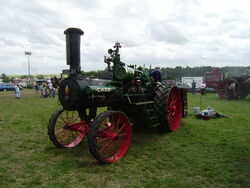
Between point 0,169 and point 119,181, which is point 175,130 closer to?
point 119,181

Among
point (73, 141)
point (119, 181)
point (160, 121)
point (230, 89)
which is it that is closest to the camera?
point (119, 181)

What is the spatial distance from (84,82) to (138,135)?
7.25ft

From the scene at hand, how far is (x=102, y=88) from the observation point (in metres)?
3.86

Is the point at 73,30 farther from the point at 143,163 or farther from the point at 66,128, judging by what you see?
the point at 143,163

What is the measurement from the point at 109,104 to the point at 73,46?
4.45ft

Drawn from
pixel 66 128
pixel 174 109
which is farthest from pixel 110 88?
pixel 174 109

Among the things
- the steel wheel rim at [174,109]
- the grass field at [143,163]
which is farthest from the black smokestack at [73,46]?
the steel wheel rim at [174,109]

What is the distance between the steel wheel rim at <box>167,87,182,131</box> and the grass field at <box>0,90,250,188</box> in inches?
16.4

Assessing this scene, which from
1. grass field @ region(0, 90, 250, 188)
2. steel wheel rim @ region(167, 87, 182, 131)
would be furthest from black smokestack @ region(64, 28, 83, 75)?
steel wheel rim @ region(167, 87, 182, 131)

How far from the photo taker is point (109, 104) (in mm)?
4266

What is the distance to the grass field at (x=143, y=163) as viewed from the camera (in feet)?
9.53

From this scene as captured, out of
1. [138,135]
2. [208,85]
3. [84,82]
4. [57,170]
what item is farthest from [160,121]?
[208,85]

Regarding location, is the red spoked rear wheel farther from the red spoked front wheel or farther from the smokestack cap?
the smokestack cap

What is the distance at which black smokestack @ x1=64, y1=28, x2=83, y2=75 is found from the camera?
354cm
